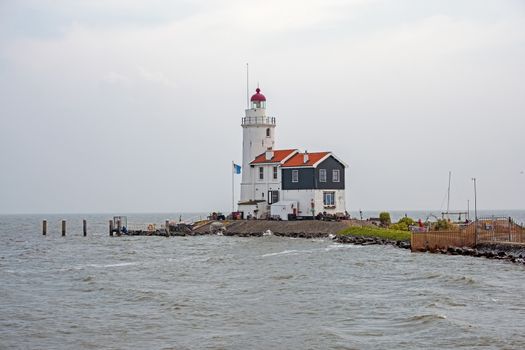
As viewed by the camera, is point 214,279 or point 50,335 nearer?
point 50,335

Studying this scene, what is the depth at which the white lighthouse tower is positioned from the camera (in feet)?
223

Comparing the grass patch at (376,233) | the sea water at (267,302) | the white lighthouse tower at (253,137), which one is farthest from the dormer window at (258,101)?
the sea water at (267,302)

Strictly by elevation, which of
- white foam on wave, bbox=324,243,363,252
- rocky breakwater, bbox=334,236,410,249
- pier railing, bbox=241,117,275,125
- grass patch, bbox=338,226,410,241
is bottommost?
white foam on wave, bbox=324,243,363,252

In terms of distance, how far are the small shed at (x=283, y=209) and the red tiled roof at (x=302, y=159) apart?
323 cm

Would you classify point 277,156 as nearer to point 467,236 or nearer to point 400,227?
point 400,227

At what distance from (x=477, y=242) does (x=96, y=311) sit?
83.0ft

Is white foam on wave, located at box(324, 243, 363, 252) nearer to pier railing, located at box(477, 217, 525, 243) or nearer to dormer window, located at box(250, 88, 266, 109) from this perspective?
pier railing, located at box(477, 217, 525, 243)

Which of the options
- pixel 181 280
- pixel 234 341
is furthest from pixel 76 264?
pixel 234 341

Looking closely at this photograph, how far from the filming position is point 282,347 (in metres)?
19.8

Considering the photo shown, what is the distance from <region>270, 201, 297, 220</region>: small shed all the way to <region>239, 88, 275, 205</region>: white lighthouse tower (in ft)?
13.6

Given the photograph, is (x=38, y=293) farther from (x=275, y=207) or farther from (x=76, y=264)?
(x=275, y=207)

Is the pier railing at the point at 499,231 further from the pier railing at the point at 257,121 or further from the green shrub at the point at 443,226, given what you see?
the pier railing at the point at 257,121

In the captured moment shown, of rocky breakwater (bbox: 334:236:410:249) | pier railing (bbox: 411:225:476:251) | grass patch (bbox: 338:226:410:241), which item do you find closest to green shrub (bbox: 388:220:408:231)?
grass patch (bbox: 338:226:410:241)

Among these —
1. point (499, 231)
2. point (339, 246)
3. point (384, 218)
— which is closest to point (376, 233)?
point (339, 246)
